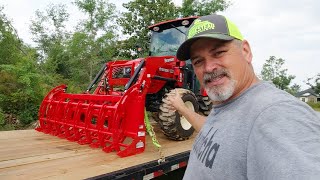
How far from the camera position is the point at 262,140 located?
3.10 feet

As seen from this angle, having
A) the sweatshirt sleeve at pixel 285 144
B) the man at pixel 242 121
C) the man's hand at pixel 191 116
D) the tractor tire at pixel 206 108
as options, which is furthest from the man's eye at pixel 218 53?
the tractor tire at pixel 206 108

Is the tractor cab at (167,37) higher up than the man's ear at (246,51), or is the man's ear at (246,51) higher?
the tractor cab at (167,37)

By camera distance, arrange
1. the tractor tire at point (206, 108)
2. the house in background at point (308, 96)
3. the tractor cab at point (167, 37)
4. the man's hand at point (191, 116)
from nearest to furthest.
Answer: the man's hand at point (191, 116)
the tractor cab at point (167, 37)
the tractor tire at point (206, 108)
the house in background at point (308, 96)

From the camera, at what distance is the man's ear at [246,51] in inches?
56.5

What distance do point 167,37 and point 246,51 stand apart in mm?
5955

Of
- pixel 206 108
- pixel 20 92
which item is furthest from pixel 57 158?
pixel 20 92

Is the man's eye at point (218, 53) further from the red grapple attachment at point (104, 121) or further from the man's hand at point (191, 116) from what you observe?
the red grapple attachment at point (104, 121)

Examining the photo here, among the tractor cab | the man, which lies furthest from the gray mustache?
the tractor cab

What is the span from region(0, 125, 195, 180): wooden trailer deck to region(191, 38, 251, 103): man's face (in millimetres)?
1972

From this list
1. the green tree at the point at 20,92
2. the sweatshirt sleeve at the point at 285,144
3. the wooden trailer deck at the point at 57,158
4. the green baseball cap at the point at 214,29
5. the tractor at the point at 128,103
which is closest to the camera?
the sweatshirt sleeve at the point at 285,144

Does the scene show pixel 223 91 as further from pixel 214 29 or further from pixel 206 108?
pixel 206 108

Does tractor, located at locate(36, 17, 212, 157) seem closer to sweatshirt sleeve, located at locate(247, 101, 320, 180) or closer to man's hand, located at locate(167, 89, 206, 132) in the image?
man's hand, located at locate(167, 89, 206, 132)

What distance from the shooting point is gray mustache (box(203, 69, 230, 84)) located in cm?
138

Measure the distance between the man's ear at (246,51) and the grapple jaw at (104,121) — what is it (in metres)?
2.94
